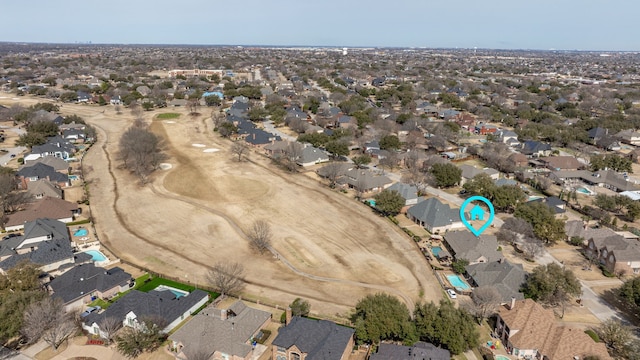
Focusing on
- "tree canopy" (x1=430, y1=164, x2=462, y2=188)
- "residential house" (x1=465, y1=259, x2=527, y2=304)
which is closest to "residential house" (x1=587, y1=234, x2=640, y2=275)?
"residential house" (x1=465, y1=259, x2=527, y2=304)

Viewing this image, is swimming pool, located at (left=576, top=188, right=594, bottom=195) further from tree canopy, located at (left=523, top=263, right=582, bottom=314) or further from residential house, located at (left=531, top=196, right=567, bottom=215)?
tree canopy, located at (left=523, top=263, right=582, bottom=314)

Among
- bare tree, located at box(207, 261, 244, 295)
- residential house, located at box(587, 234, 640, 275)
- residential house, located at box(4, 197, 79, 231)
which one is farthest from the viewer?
residential house, located at box(4, 197, 79, 231)

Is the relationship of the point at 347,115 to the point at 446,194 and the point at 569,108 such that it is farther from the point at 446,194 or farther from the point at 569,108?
A: the point at 569,108

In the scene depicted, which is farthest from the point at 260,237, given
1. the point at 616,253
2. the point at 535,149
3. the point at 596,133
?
the point at 596,133

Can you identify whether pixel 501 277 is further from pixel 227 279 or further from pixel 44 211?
pixel 44 211

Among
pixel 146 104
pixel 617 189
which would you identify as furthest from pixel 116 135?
pixel 617 189
